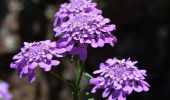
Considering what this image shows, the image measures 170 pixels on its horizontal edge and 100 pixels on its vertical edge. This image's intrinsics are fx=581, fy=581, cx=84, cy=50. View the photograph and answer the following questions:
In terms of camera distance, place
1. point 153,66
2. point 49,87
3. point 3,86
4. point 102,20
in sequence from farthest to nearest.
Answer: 1. point 153,66
2. point 49,87
3. point 3,86
4. point 102,20

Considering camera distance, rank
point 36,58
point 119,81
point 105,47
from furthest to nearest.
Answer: point 105,47, point 36,58, point 119,81

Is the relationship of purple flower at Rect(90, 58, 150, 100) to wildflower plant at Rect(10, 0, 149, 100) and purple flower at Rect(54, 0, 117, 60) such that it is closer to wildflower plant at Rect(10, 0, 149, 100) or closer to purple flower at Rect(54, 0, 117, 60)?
wildflower plant at Rect(10, 0, 149, 100)

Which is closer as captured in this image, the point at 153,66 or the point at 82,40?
the point at 82,40

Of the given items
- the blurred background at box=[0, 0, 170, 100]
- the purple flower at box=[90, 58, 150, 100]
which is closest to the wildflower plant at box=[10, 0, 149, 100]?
the purple flower at box=[90, 58, 150, 100]

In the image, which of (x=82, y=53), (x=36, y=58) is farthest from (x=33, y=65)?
(x=82, y=53)

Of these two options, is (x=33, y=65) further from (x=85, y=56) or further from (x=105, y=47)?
(x=105, y=47)

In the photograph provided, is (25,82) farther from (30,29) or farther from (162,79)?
(162,79)

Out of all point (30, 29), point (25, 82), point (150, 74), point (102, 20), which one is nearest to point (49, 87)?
point (25, 82)
